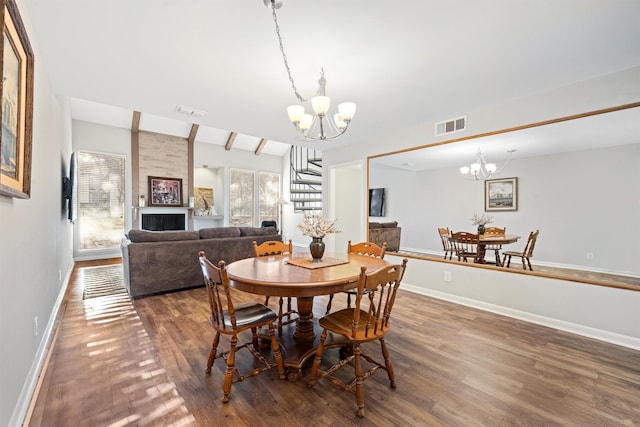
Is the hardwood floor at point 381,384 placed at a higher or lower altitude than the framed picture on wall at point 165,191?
lower

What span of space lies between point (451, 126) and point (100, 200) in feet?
24.6

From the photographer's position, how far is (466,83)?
2711mm

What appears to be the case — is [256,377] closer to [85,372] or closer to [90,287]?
[85,372]

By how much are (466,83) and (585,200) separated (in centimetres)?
188

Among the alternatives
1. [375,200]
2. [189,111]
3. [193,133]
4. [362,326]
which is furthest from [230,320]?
[193,133]

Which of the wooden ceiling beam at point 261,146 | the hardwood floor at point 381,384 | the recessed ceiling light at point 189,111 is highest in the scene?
the wooden ceiling beam at point 261,146

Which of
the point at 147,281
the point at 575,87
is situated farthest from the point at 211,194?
the point at 575,87

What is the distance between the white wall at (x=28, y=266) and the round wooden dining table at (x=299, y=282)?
42.8 inches

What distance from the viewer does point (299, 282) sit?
1706 millimetres

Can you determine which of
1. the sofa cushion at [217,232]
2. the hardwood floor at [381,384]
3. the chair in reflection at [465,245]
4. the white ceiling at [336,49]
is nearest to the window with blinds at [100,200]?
the sofa cushion at [217,232]

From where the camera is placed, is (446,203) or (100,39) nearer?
(100,39)

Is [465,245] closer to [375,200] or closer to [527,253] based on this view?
[527,253]

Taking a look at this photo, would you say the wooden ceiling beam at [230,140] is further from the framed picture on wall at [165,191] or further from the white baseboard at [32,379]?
the white baseboard at [32,379]

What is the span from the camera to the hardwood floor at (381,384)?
159cm
